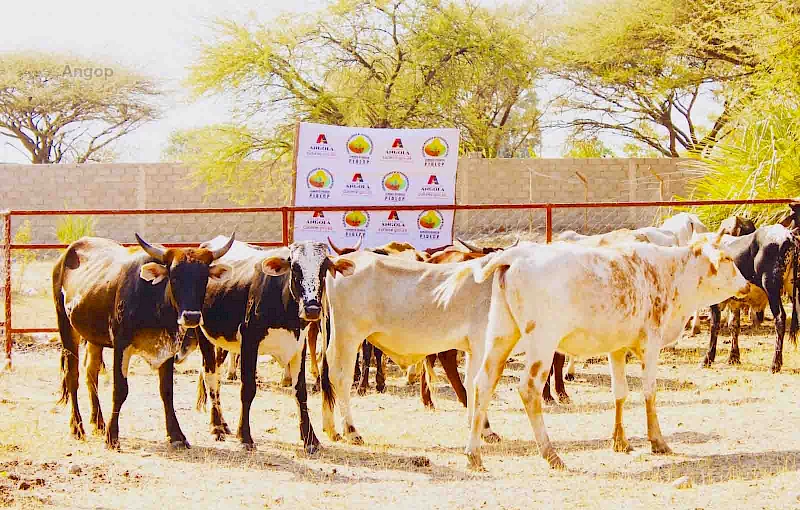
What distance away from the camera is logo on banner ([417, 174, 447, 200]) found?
13680 mm

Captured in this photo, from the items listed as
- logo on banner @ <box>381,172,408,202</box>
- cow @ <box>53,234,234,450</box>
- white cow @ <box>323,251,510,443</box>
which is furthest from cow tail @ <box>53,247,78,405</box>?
logo on banner @ <box>381,172,408,202</box>

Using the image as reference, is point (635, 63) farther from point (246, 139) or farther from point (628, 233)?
point (628, 233)

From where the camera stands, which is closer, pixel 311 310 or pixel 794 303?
pixel 311 310

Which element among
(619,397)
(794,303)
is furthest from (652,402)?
(794,303)

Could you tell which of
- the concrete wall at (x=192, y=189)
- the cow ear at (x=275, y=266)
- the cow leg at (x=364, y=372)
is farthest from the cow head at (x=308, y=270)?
the concrete wall at (x=192, y=189)

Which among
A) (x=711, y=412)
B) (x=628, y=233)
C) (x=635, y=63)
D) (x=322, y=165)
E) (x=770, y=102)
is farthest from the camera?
(x=635, y=63)

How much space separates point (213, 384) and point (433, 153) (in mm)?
6313

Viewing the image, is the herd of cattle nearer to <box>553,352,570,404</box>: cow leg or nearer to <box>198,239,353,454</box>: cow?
<box>198,239,353,454</box>: cow

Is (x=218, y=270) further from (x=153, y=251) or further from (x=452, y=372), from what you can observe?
(x=452, y=372)

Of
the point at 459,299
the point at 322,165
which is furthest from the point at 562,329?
the point at 322,165

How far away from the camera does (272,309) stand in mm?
7688

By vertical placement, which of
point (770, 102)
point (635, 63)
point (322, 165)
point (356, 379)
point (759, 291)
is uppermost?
point (635, 63)

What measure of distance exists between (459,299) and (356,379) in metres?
2.72

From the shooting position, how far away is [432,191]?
44.9 ft
